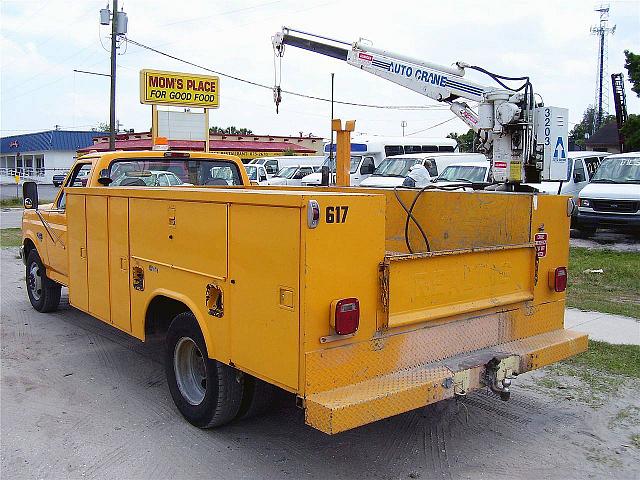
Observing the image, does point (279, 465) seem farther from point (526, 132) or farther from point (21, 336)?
point (526, 132)

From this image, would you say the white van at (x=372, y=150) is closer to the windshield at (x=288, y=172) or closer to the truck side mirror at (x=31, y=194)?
the windshield at (x=288, y=172)

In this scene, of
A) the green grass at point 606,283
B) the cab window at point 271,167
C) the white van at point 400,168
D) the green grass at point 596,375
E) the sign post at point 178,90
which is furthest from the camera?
the cab window at point 271,167

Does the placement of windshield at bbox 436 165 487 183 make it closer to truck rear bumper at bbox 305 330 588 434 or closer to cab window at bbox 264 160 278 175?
truck rear bumper at bbox 305 330 588 434

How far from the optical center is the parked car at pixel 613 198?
50.2ft

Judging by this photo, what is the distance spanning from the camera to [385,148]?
2869 centimetres

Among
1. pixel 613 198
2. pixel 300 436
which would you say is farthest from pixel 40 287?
pixel 613 198

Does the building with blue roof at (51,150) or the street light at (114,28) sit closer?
the street light at (114,28)

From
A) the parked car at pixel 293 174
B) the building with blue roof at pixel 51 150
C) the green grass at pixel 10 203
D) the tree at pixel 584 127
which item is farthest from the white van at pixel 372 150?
the building with blue roof at pixel 51 150

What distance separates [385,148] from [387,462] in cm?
2500

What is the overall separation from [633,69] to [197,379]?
25409mm

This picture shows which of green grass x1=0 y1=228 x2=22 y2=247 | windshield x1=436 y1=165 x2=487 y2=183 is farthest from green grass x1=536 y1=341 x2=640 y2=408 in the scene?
green grass x1=0 y1=228 x2=22 y2=247

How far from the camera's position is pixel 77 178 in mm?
7852

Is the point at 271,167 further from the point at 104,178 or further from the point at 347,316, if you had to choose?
the point at 347,316

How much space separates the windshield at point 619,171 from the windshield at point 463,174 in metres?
2.76
